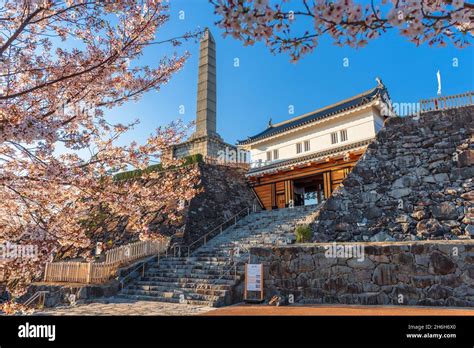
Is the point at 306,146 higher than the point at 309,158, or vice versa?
the point at 306,146

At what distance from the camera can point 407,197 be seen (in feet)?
40.5

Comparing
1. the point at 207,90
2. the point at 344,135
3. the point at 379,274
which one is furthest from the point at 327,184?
the point at 207,90

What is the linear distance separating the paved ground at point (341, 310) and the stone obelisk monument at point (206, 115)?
68.8ft

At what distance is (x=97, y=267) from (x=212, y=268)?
480 cm

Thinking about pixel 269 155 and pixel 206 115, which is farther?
pixel 206 115

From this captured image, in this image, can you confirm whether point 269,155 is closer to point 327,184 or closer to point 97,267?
point 327,184

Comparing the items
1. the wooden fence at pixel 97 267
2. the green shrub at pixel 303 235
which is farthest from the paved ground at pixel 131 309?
the green shrub at pixel 303 235

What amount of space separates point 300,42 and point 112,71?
3.42m

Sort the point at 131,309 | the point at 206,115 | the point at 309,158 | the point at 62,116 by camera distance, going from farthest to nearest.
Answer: the point at 206,115, the point at 309,158, the point at 131,309, the point at 62,116

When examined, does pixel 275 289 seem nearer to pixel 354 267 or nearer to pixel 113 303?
pixel 354 267


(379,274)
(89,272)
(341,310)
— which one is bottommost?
(341,310)

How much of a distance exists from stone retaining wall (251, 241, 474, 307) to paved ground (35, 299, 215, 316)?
2.64 m

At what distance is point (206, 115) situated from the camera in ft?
97.7

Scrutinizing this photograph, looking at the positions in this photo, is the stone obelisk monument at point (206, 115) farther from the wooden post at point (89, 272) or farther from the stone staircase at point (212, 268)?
the wooden post at point (89, 272)
